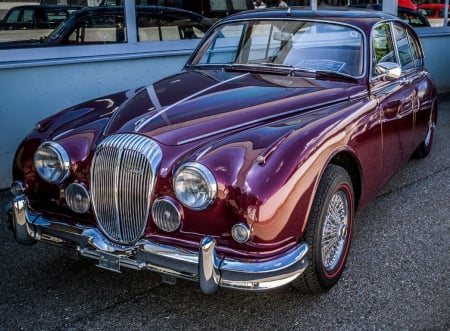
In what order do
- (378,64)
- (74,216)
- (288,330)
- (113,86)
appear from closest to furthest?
1. (288,330)
2. (74,216)
3. (378,64)
4. (113,86)

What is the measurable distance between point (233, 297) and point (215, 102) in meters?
1.24

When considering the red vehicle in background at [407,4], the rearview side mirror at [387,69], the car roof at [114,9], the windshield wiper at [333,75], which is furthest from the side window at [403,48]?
the red vehicle in background at [407,4]

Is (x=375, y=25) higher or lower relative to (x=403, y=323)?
higher

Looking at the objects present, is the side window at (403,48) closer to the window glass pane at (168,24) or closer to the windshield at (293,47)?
the windshield at (293,47)

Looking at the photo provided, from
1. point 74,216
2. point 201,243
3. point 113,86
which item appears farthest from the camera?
point 113,86

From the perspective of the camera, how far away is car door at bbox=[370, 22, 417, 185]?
4.08 metres

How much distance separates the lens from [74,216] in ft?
10.4

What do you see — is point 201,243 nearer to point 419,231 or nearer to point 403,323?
point 403,323

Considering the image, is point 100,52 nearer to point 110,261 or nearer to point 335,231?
point 110,261

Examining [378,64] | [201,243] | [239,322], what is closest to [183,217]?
[201,243]

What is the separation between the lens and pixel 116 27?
6289 mm

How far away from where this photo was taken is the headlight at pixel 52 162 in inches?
123

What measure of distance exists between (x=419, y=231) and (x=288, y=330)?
1766 millimetres

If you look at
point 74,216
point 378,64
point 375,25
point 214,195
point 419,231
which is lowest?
point 419,231
